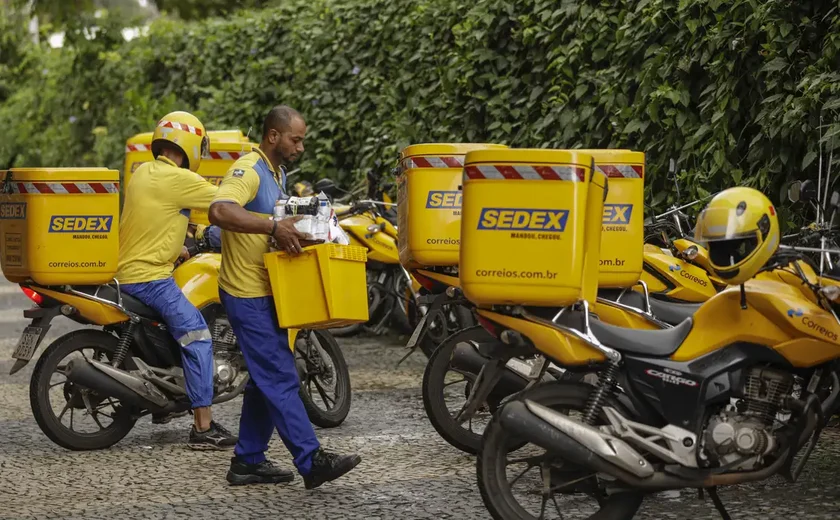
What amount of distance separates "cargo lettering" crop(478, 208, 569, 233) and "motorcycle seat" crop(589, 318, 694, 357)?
1.35ft

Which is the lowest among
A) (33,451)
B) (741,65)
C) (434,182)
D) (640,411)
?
(33,451)

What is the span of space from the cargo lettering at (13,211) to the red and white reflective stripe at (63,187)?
0.25 feet

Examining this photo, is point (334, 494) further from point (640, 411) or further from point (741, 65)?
point (741, 65)

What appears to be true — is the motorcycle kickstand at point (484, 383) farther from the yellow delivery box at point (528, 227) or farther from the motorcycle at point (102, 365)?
the motorcycle at point (102, 365)

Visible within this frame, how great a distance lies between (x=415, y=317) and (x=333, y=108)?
4495 mm

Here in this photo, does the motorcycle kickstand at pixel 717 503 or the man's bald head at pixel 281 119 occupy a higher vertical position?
the man's bald head at pixel 281 119

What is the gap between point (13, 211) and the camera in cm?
717

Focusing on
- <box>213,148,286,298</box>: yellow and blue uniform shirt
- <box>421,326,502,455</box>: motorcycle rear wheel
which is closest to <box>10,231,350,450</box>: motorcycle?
<box>421,326,502,455</box>: motorcycle rear wheel

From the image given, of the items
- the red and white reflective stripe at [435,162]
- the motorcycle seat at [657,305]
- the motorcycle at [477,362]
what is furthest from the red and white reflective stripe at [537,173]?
the red and white reflective stripe at [435,162]

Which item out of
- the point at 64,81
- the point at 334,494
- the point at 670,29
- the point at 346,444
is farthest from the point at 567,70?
the point at 64,81

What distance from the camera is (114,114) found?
18.8 m

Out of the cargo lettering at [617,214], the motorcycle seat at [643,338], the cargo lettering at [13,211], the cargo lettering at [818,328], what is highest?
the cargo lettering at [617,214]

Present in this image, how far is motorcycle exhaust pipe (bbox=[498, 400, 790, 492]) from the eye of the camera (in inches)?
195

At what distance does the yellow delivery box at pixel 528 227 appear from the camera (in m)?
5.26
